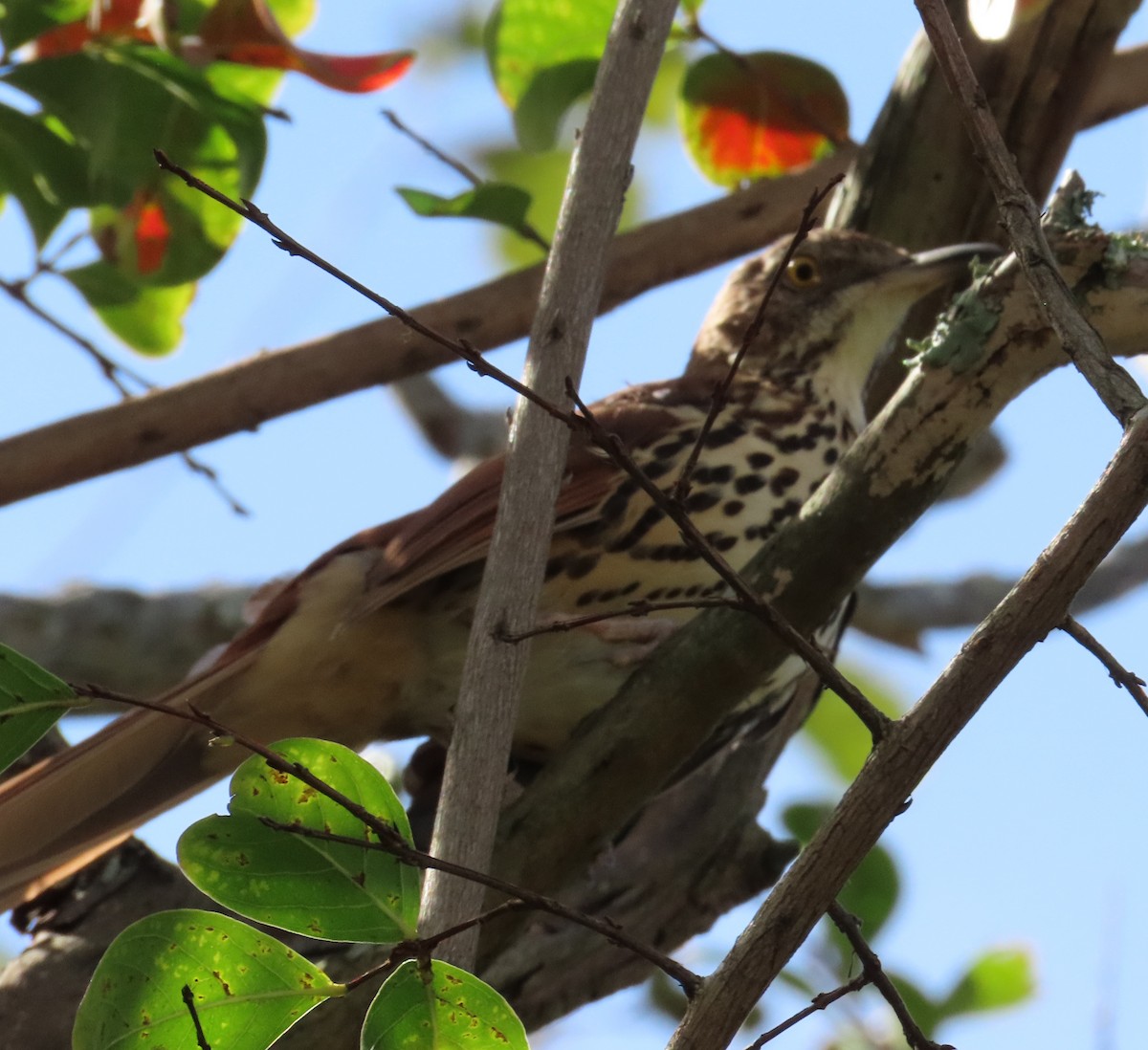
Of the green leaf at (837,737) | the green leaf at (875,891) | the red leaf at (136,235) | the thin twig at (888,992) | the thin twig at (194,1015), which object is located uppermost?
the red leaf at (136,235)

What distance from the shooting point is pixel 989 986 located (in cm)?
356

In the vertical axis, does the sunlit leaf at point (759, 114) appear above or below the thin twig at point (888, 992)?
above

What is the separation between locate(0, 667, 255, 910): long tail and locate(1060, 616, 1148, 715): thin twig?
1616 millimetres

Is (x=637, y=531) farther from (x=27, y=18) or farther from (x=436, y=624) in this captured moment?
(x=27, y=18)

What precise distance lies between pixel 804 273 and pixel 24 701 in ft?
8.37

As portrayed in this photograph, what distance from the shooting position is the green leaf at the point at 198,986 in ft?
5.33

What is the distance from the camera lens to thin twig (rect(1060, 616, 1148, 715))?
1.58 metres

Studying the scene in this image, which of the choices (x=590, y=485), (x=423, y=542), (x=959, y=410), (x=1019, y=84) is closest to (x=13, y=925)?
(x=423, y=542)

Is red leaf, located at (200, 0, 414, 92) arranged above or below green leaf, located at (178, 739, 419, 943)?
above

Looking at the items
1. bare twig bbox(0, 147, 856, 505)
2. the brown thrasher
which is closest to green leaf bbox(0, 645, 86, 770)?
the brown thrasher

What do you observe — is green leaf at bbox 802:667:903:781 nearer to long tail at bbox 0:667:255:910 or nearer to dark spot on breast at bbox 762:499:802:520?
dark spot on breast at bbox 762:499:802:520

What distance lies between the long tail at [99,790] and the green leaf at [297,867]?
→ 3.35 ft

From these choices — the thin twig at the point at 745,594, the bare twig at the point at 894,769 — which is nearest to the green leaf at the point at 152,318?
the thin twig at the point at 745,594

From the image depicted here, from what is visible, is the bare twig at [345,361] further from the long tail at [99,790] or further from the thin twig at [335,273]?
the thin twig at [335,273]
